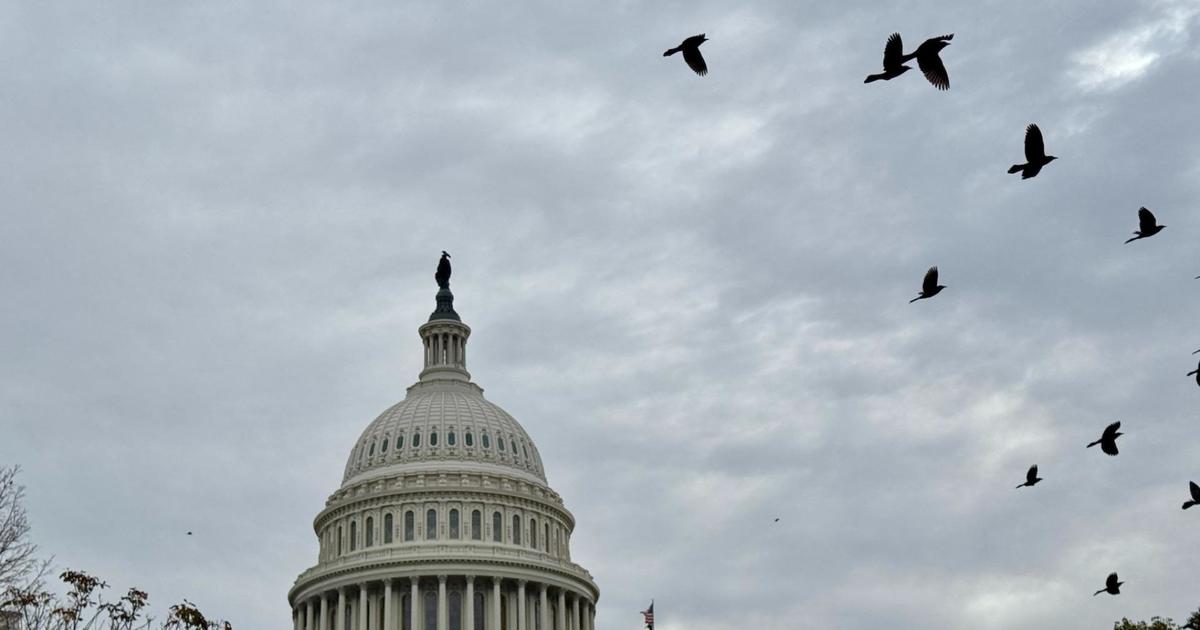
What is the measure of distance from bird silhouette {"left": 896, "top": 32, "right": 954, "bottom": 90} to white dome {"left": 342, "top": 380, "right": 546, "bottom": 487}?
117545mm

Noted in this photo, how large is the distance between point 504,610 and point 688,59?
11208 centimetres

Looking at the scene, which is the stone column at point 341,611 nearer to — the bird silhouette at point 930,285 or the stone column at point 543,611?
the stone column at point 543,611

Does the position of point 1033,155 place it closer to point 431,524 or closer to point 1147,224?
point 1147,224

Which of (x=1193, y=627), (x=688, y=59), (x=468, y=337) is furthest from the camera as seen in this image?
(x=468, y=337)

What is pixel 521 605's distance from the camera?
428 feet

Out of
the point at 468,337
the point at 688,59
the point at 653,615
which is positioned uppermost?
the point at 468,337

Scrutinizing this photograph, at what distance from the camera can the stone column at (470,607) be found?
5022 inches

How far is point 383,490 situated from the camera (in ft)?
446

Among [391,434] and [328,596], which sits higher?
[391,434]

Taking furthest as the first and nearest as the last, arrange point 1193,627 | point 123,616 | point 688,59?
point 1193,627, point 123,616, point 688,59

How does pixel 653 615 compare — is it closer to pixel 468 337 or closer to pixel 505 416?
pixel 505 416

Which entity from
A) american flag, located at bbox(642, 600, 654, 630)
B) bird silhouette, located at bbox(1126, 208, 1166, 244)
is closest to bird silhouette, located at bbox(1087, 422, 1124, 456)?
bird silhouette, located at bbox(1126, 208, 1166, 244)

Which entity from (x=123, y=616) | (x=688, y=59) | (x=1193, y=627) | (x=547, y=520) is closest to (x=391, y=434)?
(x=547, y=520)

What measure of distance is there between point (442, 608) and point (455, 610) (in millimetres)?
2131
